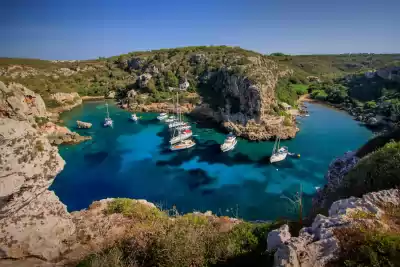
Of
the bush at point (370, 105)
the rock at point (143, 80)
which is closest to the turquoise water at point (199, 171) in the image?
the bush at point (370, 105)

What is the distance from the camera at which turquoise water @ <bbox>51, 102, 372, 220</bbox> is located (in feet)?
78.8

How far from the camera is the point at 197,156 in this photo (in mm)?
33938

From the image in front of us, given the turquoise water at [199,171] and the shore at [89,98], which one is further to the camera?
→ the shore at [89,98]

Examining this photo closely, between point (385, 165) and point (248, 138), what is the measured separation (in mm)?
31134

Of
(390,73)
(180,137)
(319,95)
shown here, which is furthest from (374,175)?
(390,73)

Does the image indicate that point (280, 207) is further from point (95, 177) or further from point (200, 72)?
point (200, 72)

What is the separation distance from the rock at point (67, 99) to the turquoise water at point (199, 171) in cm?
1747

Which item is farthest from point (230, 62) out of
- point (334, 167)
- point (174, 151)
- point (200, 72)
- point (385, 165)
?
point (385, 165)

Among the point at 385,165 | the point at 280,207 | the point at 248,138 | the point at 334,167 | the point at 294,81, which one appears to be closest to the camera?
the point at 385,165

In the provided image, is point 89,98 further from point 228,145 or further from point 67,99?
point 228,145

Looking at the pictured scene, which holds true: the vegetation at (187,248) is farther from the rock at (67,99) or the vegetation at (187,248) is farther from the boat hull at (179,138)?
the rock at (67,99)

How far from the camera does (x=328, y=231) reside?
5.38 metres

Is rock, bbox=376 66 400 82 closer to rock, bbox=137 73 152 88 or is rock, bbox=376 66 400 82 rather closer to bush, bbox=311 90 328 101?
bush, bbox=311 90 328 101

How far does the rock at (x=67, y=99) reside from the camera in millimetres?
60406
